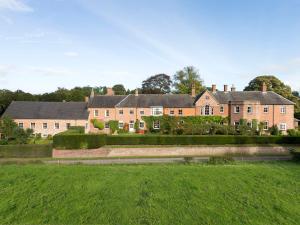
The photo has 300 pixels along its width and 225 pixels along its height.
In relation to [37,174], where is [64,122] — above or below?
above

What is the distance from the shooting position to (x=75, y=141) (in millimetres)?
32969

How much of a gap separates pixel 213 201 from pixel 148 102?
131 feet

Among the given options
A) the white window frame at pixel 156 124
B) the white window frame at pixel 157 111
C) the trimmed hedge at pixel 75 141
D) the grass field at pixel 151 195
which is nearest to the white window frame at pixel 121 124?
the white window frame at pixel 157 111

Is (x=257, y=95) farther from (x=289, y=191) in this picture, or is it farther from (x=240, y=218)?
(x=240, y=218)

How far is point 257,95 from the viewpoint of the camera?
51031mm

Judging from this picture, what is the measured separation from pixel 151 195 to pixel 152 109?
3770 centimetres

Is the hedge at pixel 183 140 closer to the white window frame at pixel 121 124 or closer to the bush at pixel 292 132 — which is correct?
the bush at pixel 292 132

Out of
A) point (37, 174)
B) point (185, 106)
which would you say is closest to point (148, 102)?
point (185, 106)

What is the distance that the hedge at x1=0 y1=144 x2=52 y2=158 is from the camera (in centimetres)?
3141

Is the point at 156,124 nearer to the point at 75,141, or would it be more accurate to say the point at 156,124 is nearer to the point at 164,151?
the point at 164,151

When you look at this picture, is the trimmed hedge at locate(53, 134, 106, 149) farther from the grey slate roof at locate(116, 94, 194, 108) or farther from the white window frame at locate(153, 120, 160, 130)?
the grey slate roof at locate(116, 94, 194, 108)

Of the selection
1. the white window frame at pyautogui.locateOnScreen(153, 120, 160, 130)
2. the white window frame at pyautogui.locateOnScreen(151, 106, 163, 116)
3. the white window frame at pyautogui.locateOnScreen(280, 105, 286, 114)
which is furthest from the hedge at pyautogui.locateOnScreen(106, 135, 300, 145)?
the white window frame at pyautogui.locateOnScreen(280, 105, 286, 114)

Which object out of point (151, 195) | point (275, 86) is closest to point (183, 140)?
point (151, 195)

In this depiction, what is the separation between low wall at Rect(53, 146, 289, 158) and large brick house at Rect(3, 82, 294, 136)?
47.4 feet
